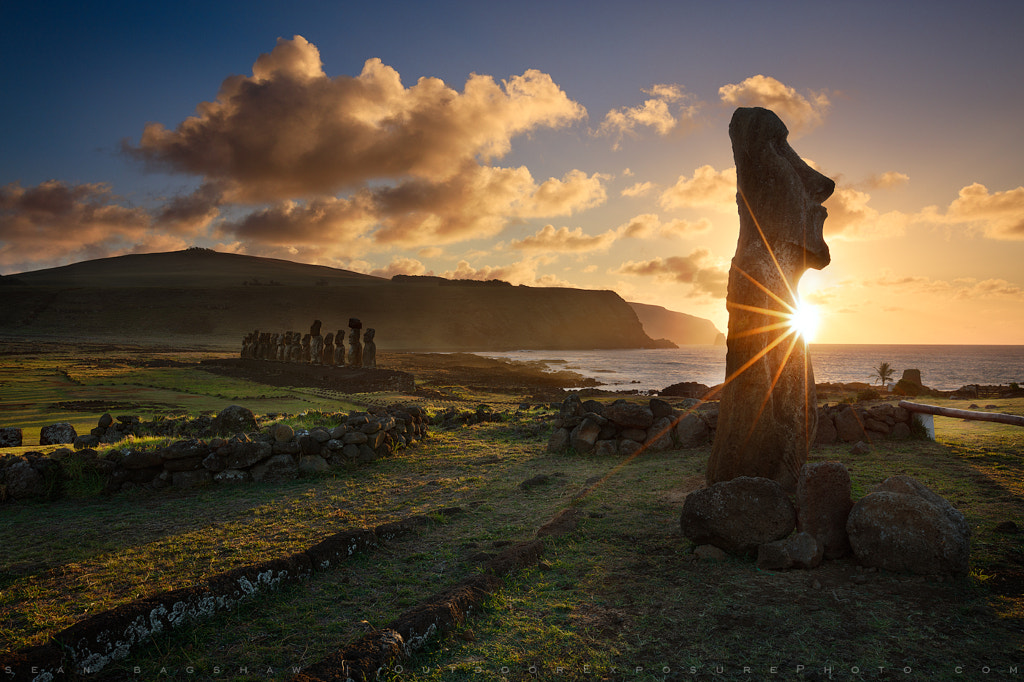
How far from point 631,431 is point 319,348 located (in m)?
36.7

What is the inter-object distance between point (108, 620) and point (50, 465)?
21.5 feet

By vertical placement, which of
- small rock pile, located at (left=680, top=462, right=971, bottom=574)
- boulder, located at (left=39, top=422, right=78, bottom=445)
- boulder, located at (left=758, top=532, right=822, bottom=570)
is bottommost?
boulder, located at (left=39, top=422, right=78, bottom=445)

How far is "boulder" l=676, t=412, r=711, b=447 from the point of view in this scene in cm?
1266

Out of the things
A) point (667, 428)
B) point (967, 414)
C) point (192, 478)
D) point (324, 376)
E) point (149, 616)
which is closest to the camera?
point (149, 616)

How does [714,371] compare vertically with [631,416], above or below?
below

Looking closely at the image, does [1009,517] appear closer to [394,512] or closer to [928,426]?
[928,426]

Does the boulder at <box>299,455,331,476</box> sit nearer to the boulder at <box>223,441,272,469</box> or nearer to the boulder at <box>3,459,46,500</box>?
the boulder at <box>223,441,272,469</box>

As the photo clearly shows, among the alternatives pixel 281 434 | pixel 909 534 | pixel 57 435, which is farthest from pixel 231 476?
pixel 909 534

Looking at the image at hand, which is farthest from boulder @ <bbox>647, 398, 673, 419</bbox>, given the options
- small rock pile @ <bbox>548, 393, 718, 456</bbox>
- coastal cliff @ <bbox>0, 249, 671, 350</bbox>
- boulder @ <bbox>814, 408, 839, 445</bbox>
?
coastal cliff @ <bbox>0, 249, 671, 350</bbox>

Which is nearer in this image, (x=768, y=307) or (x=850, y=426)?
(x=768, y=307)

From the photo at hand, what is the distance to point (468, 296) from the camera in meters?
191

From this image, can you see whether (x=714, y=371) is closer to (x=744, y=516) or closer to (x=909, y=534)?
(x=744, y=516)

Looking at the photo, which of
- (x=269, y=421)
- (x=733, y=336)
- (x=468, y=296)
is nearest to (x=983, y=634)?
(x=733, y=336)

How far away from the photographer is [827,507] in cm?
586
